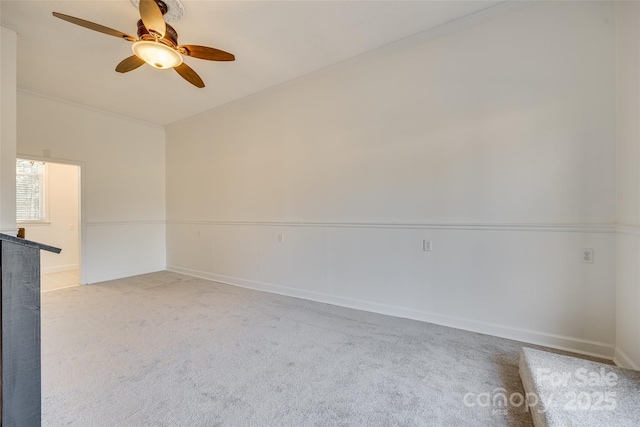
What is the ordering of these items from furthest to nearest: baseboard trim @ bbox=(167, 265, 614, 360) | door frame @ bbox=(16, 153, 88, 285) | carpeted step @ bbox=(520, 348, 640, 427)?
door frame @ bbox=(16, 153, 88, 285) < baseboard trim @ bbox=(167, 265, 614, 360) < carpeted step @ bbox=(520, 348, 640, 427)

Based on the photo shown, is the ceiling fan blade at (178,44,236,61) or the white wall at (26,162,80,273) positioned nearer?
the ceiling fan blade at (178,44,236,61)

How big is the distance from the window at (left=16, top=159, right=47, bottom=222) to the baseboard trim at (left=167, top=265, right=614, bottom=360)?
466cm

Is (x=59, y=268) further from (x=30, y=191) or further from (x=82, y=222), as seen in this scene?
(x=82, y=222)

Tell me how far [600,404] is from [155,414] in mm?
2429

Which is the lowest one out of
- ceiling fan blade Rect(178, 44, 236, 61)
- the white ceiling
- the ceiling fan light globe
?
the ceiling fan light globe

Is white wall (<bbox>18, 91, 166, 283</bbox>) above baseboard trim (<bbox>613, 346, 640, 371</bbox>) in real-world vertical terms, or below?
above

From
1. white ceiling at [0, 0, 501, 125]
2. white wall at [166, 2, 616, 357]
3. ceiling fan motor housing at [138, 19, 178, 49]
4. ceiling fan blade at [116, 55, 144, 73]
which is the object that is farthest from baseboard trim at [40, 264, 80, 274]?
ceiling fan motor housing at [138, 19, 178, 49]

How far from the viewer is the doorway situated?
507 cm

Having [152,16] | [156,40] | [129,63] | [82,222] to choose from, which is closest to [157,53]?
[156,40]

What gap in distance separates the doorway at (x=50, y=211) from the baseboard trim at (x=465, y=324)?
13.3 ft

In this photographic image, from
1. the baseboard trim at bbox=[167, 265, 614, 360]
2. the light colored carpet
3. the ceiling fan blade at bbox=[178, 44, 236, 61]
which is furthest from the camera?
the ceiling fan blade at bbox=[178, 44, 236, 61]

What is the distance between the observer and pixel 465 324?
2605mm

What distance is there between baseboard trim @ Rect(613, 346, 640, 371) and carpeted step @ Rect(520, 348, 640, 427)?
0.81 feet

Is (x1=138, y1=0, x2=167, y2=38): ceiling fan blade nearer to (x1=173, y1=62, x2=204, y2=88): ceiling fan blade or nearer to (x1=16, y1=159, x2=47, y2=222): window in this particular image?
(x1=173, y1=62, x2=204, y2=88): ceiling fan blade
